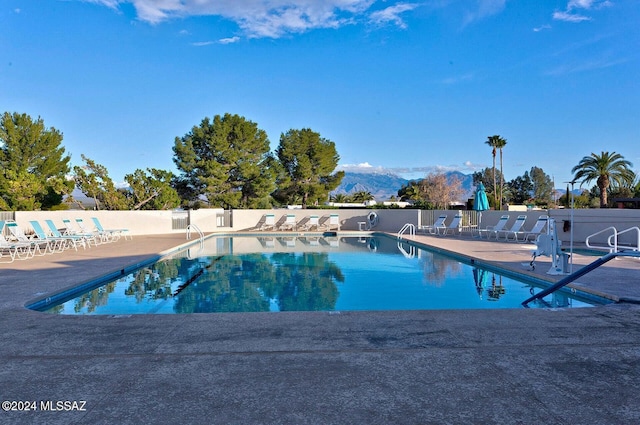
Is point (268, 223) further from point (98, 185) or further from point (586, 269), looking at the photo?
point (586, 269)

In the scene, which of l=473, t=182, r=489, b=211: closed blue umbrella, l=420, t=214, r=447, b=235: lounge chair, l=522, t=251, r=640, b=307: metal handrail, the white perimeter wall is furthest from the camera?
l=420, t=214, r=447, b=235: lounge chair

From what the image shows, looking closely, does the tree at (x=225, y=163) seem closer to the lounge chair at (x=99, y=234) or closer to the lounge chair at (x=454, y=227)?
the lounge chair at (x=99, y=234)

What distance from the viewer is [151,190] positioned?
23.0 m

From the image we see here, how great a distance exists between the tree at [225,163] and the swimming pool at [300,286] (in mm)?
14800

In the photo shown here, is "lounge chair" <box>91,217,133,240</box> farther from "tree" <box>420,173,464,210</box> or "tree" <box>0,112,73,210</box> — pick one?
"tree" <box>420,173,464,210</box>

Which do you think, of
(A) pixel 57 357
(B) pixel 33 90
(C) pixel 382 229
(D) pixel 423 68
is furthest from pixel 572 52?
(B) pixel 33 90

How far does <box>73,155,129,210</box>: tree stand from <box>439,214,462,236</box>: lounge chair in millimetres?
14408

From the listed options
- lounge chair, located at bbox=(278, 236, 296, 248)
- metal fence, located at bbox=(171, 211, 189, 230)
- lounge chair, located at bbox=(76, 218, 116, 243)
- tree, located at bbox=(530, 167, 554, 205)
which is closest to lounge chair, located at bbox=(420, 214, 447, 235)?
lounge chair, located at bbox=(278, 236, 296, 248)

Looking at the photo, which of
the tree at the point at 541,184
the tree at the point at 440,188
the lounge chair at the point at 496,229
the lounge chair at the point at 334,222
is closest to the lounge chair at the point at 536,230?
the lounge chair at the point at 496,229

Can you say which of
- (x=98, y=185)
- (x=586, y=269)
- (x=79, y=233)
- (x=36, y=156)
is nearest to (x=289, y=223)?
(x=98, y=185)

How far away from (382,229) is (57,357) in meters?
17.4

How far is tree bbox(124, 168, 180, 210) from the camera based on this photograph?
2231 centimetres

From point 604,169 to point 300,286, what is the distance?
27.6 metres

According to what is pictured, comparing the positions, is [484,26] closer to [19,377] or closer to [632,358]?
[632,358]
